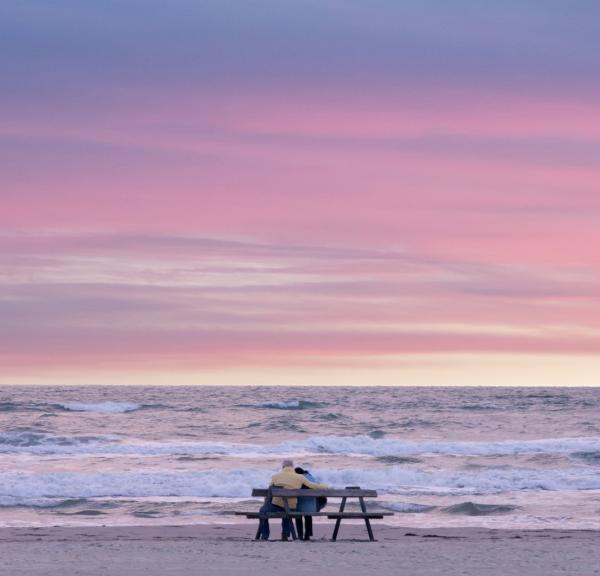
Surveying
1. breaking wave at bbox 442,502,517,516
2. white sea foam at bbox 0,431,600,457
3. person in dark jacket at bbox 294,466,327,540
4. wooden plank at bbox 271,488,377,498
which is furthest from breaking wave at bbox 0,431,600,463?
wooden plank at bbox 271,488,377,498

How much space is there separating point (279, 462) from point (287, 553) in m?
19.3

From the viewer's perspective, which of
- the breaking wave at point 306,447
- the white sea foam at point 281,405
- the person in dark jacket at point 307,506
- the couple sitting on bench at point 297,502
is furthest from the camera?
the white sea foam at point 281,405

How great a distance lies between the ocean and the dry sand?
6.95ft

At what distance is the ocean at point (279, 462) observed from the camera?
2486cm

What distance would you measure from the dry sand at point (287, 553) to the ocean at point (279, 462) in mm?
2118

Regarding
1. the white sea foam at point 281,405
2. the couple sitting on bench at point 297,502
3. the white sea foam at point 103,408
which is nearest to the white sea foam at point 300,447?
the couple sitting on bench at point 297,502

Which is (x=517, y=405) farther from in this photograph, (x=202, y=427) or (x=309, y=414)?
(x=202, y=427)

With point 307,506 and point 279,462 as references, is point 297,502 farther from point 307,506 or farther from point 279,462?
point 279,462

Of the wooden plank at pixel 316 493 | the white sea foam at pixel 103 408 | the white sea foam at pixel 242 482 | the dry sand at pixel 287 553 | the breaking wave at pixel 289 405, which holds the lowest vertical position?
the dry sand at pixel 287 553

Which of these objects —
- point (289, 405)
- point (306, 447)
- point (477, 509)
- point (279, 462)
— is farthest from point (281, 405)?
point (477, 509)

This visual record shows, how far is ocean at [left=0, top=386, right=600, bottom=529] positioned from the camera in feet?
81.6

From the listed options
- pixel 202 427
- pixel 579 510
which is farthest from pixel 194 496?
pixel 202 427

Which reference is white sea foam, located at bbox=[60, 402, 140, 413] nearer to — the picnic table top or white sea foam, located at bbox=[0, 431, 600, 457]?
white sea foam, located at bbox=[0, 431, 600, 457]

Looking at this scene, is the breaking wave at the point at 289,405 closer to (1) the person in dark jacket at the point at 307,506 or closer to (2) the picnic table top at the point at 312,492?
(1) the person in dark jacket at the point at 307,506
